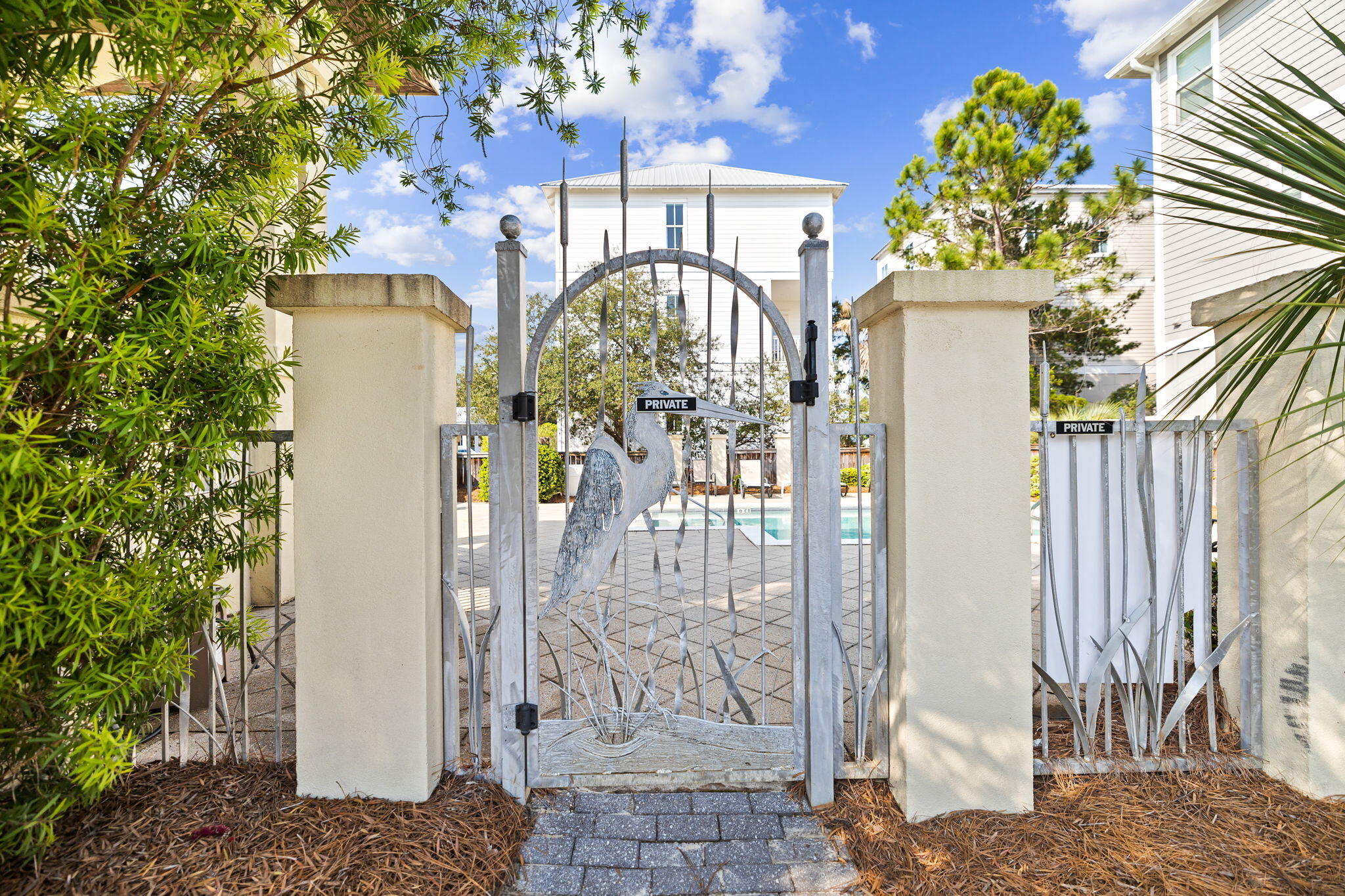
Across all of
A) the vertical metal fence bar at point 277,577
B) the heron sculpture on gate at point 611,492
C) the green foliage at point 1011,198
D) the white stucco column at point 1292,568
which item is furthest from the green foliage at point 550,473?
the white stucco column at point 1292,568

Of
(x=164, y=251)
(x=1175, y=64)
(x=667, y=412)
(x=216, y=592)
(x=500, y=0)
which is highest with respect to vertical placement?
(x=1175, y=64)

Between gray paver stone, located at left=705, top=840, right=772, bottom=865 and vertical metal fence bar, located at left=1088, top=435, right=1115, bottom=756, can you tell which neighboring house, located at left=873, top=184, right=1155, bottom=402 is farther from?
gray paver stone, located at left=705, top=840, right=772, bottom=865

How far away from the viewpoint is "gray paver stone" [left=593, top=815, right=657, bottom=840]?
6.66 ft

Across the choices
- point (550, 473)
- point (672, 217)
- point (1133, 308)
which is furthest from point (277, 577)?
point (1133, 308)

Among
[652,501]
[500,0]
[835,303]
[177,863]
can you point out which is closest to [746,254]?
[835,303]

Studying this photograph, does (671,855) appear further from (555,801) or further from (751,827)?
(555,801)

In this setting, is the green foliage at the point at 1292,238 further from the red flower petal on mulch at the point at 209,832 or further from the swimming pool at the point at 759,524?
the swimming pool at the point at 759,524

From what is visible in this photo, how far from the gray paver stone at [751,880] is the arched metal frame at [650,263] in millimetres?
1548

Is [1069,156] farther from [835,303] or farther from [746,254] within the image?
[746,254]

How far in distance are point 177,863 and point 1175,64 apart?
1329 centimetres

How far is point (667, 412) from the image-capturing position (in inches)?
84.5

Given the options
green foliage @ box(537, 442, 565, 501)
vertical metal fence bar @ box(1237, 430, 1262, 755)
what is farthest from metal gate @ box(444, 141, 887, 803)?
green foliage @ box(537, 442, 565, 501)

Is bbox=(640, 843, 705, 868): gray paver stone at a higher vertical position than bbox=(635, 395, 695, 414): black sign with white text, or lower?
lower

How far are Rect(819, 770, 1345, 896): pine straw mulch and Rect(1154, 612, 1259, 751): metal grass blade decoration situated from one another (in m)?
0.16
